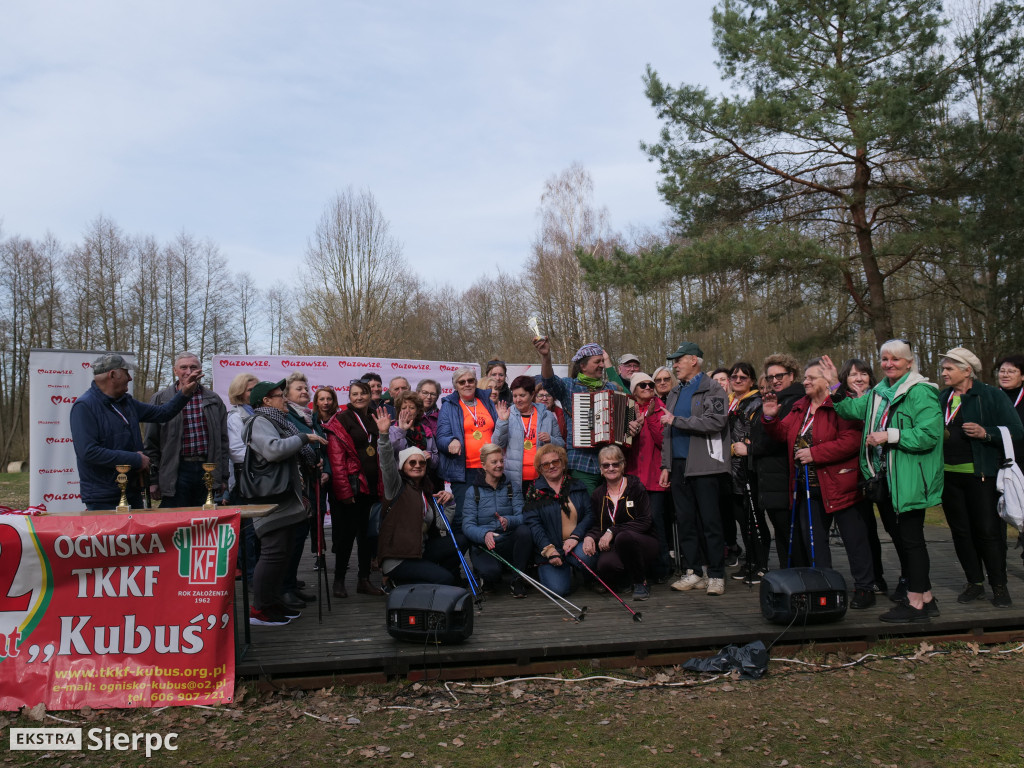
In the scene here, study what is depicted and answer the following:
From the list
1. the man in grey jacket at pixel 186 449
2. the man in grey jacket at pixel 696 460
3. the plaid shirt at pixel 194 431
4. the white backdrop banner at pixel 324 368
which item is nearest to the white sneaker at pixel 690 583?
the man in grey jacket at pixel 696 460

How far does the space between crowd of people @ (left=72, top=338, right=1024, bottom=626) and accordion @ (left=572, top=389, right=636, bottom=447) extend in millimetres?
83

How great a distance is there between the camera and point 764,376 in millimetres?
6203

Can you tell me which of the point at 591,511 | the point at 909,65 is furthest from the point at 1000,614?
the point at 909,65

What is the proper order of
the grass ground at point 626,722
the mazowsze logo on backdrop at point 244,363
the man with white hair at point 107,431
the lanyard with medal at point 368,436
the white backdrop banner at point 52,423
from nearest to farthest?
1. the grass ground at point 626,722
2. the man with white hair at point 107,431
3. the lanyard with medal at point 368,436
4. the white backdrop banner at point 52,423
5. the mazowsze logo on backdrop at point 244,363

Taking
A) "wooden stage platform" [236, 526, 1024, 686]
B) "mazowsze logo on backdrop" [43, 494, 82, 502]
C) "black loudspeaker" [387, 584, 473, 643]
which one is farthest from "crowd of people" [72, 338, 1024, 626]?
"mazowsze logo on backdrop" [43, 494, 82, 502]

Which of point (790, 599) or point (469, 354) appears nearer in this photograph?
point (790, 599)

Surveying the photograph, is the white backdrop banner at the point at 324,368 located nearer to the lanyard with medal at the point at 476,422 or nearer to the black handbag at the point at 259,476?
the lanyard with medal at the point at 476,422

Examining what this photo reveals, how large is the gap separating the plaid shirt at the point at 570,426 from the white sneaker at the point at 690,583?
3.78 ft

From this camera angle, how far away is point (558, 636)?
4824 millimetres

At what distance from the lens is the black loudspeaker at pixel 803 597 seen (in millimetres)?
4848

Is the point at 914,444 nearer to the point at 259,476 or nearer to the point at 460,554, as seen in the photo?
the point at 460,554

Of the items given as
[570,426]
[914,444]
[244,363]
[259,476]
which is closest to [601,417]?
[570,426]

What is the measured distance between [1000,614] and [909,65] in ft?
34.2

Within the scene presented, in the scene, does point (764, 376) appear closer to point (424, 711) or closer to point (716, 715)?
point (716, 715)
